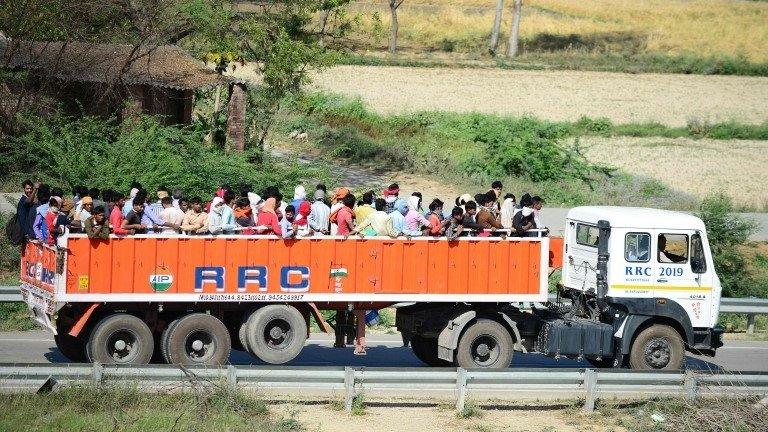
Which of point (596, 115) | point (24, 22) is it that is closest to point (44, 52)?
point (24, 22)

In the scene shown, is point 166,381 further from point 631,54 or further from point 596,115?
point 631,54

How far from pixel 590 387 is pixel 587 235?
3090 millimetres

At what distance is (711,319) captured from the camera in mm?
17594

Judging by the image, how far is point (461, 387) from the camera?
50.1ft

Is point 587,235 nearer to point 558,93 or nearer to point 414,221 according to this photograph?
point 414,221

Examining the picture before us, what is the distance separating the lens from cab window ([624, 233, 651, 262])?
17312 mm

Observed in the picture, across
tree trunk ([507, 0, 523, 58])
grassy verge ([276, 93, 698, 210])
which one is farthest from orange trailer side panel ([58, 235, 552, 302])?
tree trunk ([507, 0, 523, 58])

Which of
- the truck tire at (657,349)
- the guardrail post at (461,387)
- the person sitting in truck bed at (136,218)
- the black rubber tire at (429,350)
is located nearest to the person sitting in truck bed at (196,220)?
the person sitting in truck bed at (136,218)

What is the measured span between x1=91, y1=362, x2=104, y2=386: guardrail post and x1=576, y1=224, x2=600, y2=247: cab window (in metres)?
7.56

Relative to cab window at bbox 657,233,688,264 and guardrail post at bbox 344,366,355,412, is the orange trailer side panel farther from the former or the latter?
guardrail post at bbox 344,366,355,412

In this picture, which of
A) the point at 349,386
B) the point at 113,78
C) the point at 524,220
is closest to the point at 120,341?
the point at 349,386

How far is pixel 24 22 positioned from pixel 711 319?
76.8 feet

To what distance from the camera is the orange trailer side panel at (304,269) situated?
53.0 feet

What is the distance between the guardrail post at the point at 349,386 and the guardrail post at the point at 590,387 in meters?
3.15
